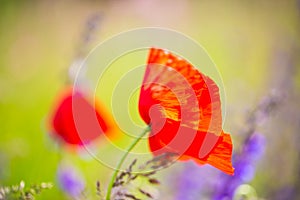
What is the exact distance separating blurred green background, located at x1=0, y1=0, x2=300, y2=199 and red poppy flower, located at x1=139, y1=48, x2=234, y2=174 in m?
0.20

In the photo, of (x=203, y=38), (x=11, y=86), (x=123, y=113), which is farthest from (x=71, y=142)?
(x=203, y=38)

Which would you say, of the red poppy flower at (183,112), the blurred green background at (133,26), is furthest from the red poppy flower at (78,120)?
the red poppy flower at (183,112)

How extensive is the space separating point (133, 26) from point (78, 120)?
0.81 m

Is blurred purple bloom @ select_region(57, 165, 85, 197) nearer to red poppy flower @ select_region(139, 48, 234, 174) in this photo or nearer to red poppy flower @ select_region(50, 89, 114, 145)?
red poppy flower @ select_region(50, 89, 114, 145)

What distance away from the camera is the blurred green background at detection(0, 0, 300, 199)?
25.9 inches

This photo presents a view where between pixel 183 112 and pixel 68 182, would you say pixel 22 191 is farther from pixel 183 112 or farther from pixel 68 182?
pixel 68 182

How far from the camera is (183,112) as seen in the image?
0.30 meters

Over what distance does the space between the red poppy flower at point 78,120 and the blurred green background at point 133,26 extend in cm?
2

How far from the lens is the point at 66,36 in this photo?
4.05 feet

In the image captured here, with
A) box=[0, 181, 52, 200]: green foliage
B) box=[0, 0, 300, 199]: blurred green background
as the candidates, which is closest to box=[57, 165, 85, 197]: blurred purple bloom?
box=[0, 0, 300, 199]: blurred green background

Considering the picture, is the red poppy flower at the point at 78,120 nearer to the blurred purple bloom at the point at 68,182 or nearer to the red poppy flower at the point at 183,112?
the blurred purple bloom at the point at 68,182

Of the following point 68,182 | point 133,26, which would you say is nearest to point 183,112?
point 68,182

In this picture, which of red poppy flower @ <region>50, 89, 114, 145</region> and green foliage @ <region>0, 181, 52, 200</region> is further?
red poppy flower @ <region>50, 89, 114, 145</region>

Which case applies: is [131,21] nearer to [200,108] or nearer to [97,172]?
[97,172]
